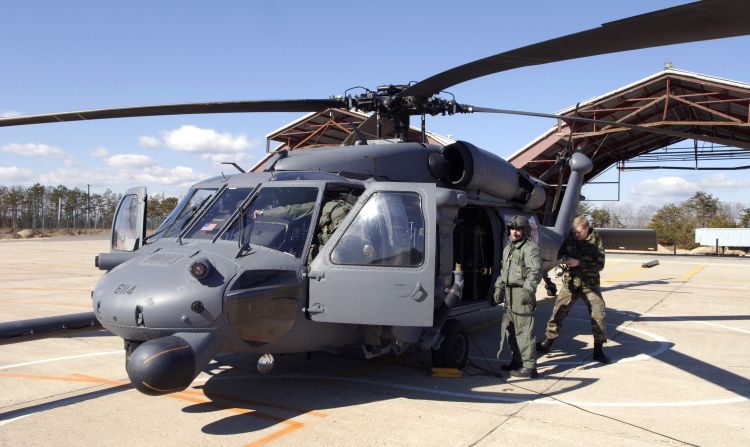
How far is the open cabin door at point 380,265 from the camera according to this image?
5238 millimetres

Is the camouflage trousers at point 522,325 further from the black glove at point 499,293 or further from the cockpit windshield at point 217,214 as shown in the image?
the cockpit windshield at point 217,214

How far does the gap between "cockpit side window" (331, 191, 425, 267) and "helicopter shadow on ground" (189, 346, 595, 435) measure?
1.32 meters

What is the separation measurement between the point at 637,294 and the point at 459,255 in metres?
8.41

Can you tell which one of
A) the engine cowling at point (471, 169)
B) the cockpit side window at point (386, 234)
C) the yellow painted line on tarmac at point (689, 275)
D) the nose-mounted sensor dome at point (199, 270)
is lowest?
the yellow painted line on tarmac at point (689, 275)

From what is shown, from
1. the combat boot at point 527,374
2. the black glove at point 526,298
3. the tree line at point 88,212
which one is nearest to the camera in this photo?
the black glove at point 526,298

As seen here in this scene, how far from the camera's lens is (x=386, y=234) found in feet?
18.1

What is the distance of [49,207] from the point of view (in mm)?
77812

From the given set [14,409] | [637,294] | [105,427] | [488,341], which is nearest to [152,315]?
[105,427]

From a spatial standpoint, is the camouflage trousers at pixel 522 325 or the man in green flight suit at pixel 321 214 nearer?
the man in green flight suit at pixel 321 214

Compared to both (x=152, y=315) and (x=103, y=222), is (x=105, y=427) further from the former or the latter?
(x=103, y=222)

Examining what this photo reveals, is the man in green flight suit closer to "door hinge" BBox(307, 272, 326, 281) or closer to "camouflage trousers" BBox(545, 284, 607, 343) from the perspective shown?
"door hinge" BBox(307, 272, 326, 281)

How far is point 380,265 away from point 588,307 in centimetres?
340


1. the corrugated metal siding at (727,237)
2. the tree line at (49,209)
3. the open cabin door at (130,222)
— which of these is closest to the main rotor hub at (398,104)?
the open cabin door at (130,222)

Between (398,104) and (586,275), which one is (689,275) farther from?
(398,104)
